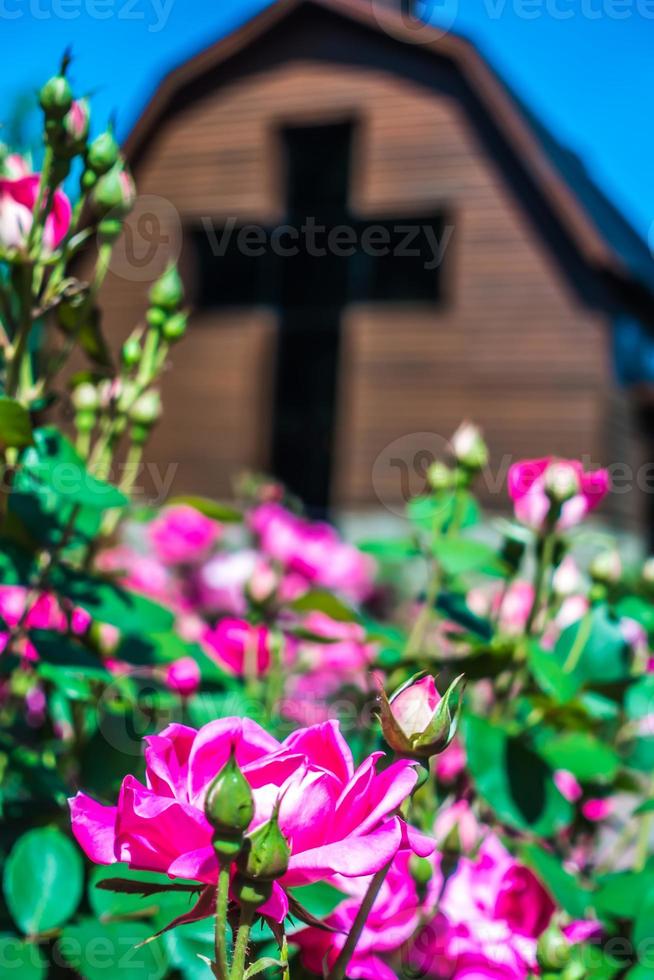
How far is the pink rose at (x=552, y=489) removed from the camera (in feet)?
3.38

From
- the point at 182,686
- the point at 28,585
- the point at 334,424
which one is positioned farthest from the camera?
the point at 334,424

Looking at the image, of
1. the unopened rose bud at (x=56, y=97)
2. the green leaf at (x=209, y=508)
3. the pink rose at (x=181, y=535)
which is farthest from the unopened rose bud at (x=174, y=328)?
the pink rose at (x=181, y=535)

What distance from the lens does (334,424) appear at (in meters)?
11.0

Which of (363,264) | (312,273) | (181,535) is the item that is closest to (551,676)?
(181,535)

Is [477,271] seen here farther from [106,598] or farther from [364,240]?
[106,598]

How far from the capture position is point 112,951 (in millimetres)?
730

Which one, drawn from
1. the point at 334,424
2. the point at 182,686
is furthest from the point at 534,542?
the point at 334,424

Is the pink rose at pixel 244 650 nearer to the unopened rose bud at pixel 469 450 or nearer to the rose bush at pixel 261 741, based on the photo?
the rose bush at pixel 261 741

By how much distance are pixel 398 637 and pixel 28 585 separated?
404mm

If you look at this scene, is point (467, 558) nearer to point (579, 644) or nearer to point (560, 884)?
point (579, 644)

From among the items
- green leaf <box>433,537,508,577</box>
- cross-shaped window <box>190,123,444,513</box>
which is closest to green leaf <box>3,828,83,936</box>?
green leaf <box>433,537,508,577</box>

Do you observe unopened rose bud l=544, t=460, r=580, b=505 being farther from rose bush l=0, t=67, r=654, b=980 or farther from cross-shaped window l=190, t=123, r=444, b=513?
cross-shaped window l=190, t=123, r=444, b=513

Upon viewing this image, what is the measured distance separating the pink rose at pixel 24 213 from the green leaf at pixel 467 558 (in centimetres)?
43

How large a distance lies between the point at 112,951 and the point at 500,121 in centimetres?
1001
